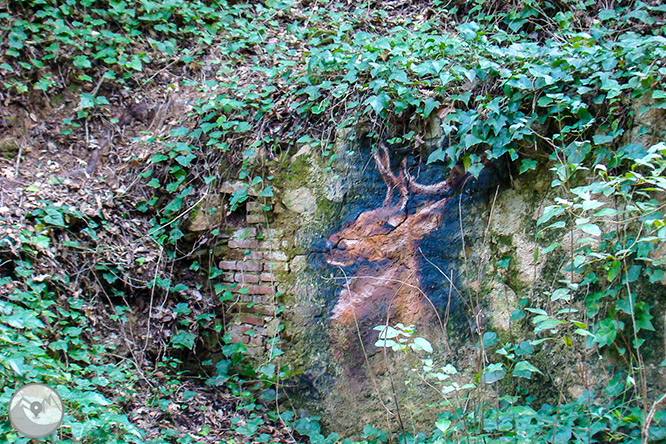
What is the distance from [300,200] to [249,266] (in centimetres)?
62

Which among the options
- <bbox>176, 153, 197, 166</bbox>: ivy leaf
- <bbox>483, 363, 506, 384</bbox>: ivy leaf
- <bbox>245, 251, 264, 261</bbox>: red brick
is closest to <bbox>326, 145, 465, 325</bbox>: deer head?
<bbox>245, 251, 264, 261</bbox>: red brick

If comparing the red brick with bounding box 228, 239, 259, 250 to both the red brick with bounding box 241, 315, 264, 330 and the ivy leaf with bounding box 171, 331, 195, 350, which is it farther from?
the ivy leaf with bounding box 171, 331, 195, 350

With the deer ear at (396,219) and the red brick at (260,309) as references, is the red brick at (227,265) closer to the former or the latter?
the red brick at (260,309)

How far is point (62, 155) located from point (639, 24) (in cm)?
464

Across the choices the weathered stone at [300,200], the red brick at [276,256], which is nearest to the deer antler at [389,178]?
the weathered stone at [300,200]

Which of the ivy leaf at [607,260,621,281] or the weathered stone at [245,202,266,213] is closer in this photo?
the ivy leaf at [607,260,621,281]

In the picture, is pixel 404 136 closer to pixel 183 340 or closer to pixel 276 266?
pixel 276 266

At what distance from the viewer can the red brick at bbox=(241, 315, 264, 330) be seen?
11.0 feet

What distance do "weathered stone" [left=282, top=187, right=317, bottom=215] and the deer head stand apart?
0.34 m

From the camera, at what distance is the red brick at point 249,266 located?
3.40 meters

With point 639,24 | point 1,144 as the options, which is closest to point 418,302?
point 639,24

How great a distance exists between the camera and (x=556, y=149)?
258 cm

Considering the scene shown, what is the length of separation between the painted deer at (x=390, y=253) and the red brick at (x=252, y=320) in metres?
0.59

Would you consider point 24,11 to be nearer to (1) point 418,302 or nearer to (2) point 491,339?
(1) point 418,302
